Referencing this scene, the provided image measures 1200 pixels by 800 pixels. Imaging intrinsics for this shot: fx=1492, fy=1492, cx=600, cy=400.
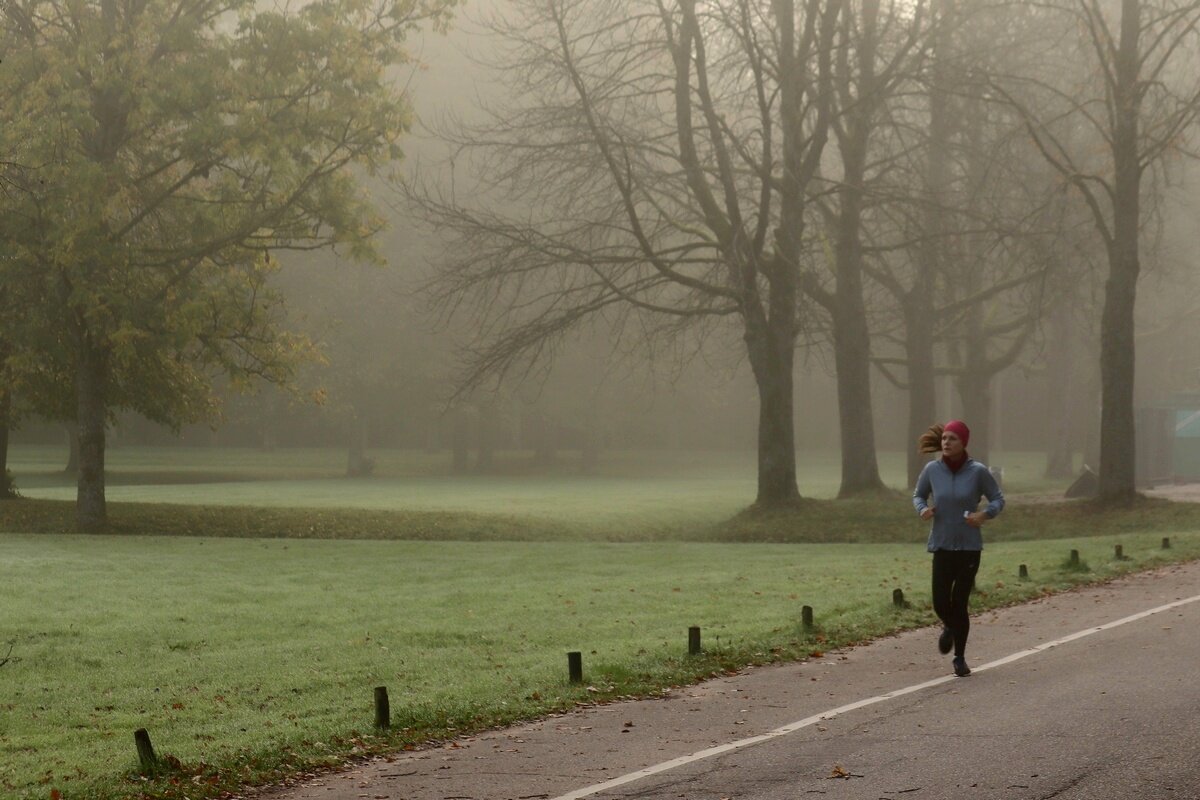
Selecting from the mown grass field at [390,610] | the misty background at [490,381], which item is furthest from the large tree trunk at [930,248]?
the mown grass field at [390,610]

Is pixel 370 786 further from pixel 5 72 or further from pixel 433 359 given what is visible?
pixel 433 359

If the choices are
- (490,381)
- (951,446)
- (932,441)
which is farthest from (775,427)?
(490,381)

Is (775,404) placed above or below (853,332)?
below

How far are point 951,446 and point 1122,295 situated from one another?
19.0 m

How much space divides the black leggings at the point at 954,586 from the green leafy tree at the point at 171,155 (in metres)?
18.8

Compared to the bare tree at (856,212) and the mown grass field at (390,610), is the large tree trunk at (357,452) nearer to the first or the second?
the mown grass field at (390,610)

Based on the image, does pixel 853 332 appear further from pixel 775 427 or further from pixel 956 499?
pixel 956 499

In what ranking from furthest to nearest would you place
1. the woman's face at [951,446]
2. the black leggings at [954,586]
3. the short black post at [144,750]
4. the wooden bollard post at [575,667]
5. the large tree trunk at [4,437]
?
the large tree trunk at [4,437] → the woman's face at [951,446] → the black leggings at [954,586] → the wooden bollard post at [575,667] → the short black post at [144,750]

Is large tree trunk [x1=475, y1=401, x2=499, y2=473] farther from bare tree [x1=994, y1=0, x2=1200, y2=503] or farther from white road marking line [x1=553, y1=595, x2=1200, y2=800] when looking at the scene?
white road marking line [x1=553, y1=595, x2=1200, y2=800]

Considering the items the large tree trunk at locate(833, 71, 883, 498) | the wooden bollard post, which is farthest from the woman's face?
the large tree trunk at locate(833, 71, 883, 498)

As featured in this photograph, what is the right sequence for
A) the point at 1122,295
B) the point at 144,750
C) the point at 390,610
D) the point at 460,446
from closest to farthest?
the point at 144,750 < the point at 390,610 < the point at 1122,295 < the point at 460,446

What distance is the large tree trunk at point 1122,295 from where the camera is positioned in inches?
1124

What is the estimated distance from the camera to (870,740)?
8.92 meters

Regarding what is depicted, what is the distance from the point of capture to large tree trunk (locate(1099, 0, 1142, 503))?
28547 millimetres
